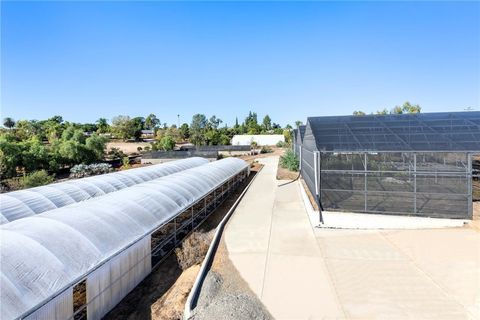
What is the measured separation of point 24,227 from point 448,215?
17.9m

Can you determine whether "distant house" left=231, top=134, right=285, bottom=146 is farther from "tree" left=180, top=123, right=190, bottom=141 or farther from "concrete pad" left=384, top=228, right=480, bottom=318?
"concrete pad" left=384, top=228, right=480, bottom=318

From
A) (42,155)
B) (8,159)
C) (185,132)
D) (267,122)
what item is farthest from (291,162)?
(267,122)

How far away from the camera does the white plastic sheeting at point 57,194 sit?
12.2m

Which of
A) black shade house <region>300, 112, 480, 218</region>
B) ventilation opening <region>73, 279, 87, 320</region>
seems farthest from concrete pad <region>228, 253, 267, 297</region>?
black shade house <region>300, 112, 480, 218</region>

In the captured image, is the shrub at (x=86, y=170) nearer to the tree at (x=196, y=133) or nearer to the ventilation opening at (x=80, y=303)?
the ventilation opening at (x=80, y=303)

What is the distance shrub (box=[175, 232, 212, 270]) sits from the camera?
10889 millimetres

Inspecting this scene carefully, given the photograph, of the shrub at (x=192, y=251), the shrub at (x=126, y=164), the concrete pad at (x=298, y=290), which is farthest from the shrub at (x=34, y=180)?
the concrete pad at (x=298, y=290)

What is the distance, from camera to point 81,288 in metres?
8.01

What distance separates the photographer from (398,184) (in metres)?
14.2

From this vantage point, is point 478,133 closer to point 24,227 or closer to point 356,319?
point 356,319

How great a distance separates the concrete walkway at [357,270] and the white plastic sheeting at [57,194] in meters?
9.06

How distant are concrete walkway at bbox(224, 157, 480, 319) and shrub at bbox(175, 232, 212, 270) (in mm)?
1154

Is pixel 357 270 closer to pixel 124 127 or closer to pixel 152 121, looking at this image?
pixel 124 127

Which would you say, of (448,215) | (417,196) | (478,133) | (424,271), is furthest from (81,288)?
(478,133)
